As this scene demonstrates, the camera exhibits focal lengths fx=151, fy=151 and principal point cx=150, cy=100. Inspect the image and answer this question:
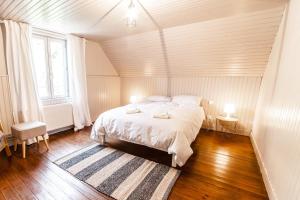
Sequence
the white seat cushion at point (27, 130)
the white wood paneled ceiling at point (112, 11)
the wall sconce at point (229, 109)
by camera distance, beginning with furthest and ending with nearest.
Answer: the wall sconce at point (229, 109), the white seat cushion at point (27, 130), the white wood paneled ceiling at point (112, 11)

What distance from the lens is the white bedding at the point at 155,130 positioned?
1.95 meters

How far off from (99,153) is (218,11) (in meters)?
2.76

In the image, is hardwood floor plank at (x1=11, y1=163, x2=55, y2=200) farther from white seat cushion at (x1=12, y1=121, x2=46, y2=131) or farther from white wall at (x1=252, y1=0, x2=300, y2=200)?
white wall at (x1=252, y1=0, x2=300, y2=200)

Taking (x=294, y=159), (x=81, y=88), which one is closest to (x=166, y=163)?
(x=294, y=159)

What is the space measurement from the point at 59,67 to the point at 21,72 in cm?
82

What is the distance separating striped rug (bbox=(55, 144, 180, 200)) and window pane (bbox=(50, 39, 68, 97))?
5.32 ft

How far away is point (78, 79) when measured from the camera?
133 inches

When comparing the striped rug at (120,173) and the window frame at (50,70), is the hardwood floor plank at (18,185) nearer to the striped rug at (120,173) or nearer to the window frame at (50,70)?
the striped rug at (120,173)

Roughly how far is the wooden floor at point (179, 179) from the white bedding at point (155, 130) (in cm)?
28

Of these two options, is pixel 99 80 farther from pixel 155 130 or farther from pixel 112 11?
pixel 155 130

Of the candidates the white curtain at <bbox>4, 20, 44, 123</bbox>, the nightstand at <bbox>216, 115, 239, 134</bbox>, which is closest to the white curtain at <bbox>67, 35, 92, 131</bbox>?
the white curtain at <bbox>4, 20, 44, 123</bbox>

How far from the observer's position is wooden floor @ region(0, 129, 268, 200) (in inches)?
62.8

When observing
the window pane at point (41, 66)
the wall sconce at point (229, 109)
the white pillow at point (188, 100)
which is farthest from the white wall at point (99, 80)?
the wall sconce at point (229, 109)

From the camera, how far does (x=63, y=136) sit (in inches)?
122
